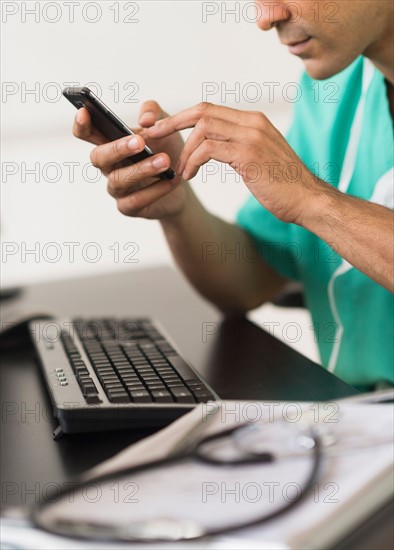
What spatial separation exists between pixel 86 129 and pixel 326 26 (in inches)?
14.0

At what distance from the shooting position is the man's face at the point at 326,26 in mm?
1021

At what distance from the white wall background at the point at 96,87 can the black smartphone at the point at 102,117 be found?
161cm

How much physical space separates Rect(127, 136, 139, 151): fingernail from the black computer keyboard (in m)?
0.22

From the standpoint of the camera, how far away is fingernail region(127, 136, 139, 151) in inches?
34.7

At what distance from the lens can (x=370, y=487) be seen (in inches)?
20.0

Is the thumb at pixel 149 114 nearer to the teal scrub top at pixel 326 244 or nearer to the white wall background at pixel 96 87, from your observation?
the teal scrub top at pixel 326 244

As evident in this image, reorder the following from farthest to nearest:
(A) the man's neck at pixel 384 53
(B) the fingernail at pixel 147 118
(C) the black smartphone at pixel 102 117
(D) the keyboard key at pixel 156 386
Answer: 1. (A) the man's neck at pixel 384 53
2. (B) the fingernail at pixel 147 118
3. (C) the black smartphone at pixel 102 117
4. (D) the keyboard key at pixel 156 386

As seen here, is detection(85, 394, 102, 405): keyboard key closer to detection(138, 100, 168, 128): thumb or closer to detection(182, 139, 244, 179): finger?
detection(182, 139, 244, 179): finger

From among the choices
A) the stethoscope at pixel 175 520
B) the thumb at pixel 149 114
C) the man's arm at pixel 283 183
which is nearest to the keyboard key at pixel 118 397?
the stethoscope at pixel 175 520

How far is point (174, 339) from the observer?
101 cm

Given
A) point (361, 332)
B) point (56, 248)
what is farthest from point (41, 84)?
point (361, 332)

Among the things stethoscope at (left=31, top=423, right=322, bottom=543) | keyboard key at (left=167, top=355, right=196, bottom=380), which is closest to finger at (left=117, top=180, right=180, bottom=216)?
keyboard key at (left=167, top=355, right=196, bottom=380)

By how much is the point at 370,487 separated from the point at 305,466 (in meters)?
0.05

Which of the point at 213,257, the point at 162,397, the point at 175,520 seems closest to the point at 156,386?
the point at 162,397
